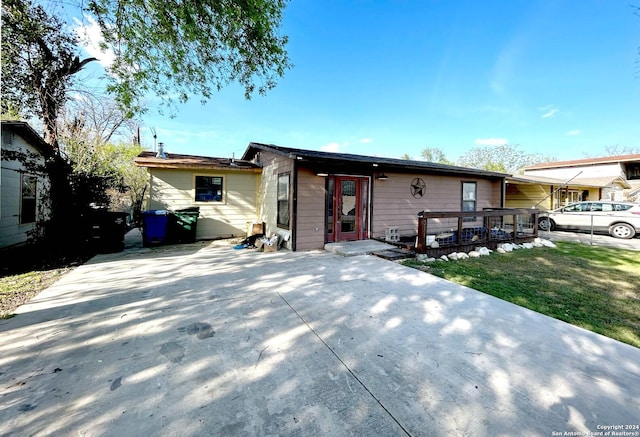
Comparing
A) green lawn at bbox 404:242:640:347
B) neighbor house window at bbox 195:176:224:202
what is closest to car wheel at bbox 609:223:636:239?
green lawn at bbox 404:242:640:347

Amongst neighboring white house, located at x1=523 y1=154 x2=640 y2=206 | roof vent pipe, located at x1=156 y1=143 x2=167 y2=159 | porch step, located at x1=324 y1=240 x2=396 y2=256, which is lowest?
porch step, located at x1=324 y1=240 x2=396 y2=256

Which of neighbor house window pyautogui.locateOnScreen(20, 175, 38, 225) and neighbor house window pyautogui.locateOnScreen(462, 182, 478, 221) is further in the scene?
neighbor house window pyautogui.locateOnScreen(462, 182, 478, 221)

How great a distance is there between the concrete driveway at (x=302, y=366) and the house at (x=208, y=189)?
4732 mm

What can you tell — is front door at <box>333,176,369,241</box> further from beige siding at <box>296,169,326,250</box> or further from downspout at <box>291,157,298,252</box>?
downspout at <box>291,157,298,252</box>

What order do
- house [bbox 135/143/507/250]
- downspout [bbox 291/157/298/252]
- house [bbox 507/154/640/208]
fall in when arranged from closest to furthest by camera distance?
1. downspout [bbox 291/157/298/252]
2. house [bbox 135/143/507/250]
3. house [bbox 507/154/640/208]

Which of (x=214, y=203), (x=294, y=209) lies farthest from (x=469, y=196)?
(x=214, y=203)

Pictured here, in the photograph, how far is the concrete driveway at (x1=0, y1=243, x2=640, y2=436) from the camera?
1.60m

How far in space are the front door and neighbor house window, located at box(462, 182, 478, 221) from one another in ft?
15.2

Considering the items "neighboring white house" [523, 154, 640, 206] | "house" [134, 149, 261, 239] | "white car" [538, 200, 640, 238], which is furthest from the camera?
"neighboring white house" [523, 154, 640, 206]

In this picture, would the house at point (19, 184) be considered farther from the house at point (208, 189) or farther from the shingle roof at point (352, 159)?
the shingle roof at point (352, 159)

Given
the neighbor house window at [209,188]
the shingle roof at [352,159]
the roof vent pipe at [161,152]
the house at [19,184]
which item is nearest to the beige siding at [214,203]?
the neighbor house window at [209,188]

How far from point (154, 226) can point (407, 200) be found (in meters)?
7.82

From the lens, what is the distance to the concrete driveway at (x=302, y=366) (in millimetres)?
1599

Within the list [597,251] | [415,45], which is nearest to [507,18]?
[415,45]
